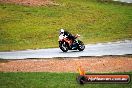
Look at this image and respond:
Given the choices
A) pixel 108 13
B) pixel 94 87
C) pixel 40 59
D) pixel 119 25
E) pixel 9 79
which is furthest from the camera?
pixel 108 13

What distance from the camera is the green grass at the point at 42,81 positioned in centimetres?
1720

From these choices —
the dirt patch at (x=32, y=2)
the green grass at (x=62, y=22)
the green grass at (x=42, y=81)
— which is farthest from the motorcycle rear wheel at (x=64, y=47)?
the dirt patch at (x=32, y=2)

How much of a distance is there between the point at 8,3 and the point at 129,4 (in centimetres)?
Result: 1860

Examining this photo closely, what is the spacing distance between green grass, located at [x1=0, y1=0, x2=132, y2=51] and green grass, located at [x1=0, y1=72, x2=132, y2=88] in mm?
14980

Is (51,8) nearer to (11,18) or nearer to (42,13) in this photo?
(42,13)

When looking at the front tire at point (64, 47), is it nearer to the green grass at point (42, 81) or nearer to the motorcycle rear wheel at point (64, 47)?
the motorcycle rear wheel at point (64, 47)

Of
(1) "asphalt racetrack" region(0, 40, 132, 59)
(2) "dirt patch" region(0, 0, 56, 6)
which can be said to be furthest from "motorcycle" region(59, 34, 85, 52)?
(2) "dirt patch" region(0, 0, 56, 6)

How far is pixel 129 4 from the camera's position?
5700 centimetres

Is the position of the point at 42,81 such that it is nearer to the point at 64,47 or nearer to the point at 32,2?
the point at 64,47

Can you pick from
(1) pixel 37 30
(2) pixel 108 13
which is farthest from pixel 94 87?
(2) pixel 108 13

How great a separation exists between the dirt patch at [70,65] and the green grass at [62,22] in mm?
11044

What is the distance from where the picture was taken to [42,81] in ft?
60.0

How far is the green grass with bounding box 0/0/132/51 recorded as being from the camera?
39.8 m

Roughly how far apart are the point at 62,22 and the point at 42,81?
29.1 meters
